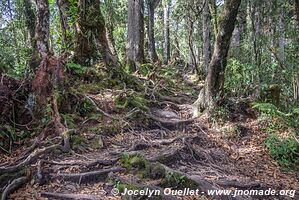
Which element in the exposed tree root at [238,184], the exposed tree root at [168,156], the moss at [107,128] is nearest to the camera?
the exposed tree root at [238,184]

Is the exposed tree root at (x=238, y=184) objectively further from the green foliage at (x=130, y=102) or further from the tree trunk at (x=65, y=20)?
the tree trunk at (x=65, y=20)

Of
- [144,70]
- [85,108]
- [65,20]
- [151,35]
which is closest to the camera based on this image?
[85,108]

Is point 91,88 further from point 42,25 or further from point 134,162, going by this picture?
point 134,162

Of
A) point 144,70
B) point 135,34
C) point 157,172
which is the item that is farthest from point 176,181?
point 135,34

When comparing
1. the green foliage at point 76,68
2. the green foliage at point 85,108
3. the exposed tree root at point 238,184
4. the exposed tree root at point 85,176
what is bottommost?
the exposed tree root at point 238,184

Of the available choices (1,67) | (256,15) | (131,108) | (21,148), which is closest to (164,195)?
(21,148)

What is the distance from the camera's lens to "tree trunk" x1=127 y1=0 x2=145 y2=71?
13.7m

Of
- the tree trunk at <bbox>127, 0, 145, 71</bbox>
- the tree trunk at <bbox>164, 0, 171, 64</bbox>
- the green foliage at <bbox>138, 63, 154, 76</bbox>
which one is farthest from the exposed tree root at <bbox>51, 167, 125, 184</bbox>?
the tree trunk at <bbox>164, 0, 171, 64</bbox>

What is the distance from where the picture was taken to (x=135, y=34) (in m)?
13.7

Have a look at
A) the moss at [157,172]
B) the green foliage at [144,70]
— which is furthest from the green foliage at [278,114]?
the green foliage at [144,70]

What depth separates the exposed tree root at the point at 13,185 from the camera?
163 inches

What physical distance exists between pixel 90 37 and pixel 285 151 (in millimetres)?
6094

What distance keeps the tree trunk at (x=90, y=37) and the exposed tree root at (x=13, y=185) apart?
5188 millimetres

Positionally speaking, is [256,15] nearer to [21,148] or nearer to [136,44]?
[136,44]
